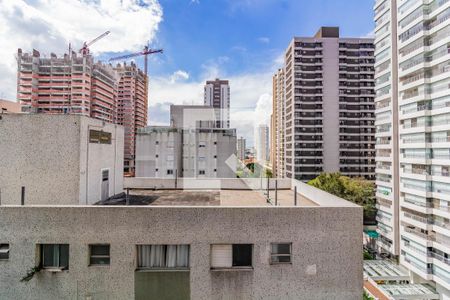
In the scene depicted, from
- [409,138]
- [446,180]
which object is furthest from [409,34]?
[446,180]

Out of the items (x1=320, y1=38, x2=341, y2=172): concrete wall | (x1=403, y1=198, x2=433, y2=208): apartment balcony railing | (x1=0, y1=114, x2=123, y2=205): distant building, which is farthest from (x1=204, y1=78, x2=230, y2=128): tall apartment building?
(x1=0, y1=114, x2=123, y2=205): distant building

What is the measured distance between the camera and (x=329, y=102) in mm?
55312

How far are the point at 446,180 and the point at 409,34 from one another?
1555cm

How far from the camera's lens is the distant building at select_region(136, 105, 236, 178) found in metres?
42.7

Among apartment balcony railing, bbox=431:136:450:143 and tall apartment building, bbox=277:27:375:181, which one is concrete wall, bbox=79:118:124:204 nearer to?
apartment balcony railing, bbox=431:136:450:143

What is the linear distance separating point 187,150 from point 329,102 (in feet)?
116

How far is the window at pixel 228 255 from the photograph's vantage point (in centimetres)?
692

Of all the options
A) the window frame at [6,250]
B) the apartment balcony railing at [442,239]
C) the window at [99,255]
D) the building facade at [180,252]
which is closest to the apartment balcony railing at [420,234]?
the apartment balcony railing at [442,239]

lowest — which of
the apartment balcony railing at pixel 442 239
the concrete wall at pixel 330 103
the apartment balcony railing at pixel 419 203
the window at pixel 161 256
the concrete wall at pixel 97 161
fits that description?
the apartment balcony railing at pixel 442 239

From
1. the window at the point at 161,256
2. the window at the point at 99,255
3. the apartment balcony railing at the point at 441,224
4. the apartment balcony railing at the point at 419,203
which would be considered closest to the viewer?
the window at the point at 99,255

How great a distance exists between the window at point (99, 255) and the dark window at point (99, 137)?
12.9ft

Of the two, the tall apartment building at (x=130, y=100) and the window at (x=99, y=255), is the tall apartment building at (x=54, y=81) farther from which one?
the window at (x=99, y=255)

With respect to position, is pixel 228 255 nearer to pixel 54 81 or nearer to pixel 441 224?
pixel 441 224

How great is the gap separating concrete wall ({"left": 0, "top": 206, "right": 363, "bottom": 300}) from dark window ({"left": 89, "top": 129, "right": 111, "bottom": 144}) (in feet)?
9.96
